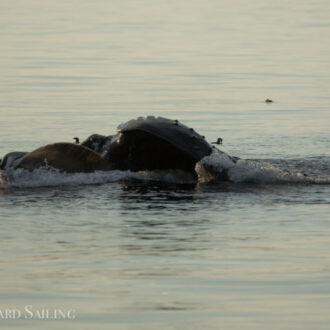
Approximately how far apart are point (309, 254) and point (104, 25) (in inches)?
1793

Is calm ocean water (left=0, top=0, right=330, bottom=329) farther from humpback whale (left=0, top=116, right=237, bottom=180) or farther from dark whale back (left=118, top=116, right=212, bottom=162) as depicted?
dark whale back (left=118, top=116, right=212, bottom=162)

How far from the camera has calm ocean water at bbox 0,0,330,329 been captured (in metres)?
11.2

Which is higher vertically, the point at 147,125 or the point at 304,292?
the point at 147,125

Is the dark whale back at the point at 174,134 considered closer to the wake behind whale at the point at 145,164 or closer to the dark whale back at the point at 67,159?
the wake behind whale at the point at 145,164

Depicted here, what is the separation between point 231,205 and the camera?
52.0ft

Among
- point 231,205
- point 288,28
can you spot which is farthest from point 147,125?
point 288,28

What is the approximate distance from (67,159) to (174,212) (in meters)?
2.73

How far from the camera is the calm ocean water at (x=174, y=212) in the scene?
1120 centimetres

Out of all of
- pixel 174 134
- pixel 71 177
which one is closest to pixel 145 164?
pixel 174 134

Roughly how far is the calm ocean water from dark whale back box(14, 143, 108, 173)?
18 centimetres

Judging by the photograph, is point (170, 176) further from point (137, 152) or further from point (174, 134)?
point (174, 134)

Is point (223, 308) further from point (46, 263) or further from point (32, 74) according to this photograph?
point (32, 74)

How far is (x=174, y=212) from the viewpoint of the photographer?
15414 millimetres

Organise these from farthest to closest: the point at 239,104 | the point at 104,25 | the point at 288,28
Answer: the point at 104,25
the point at 288,28
the point at 239,104
